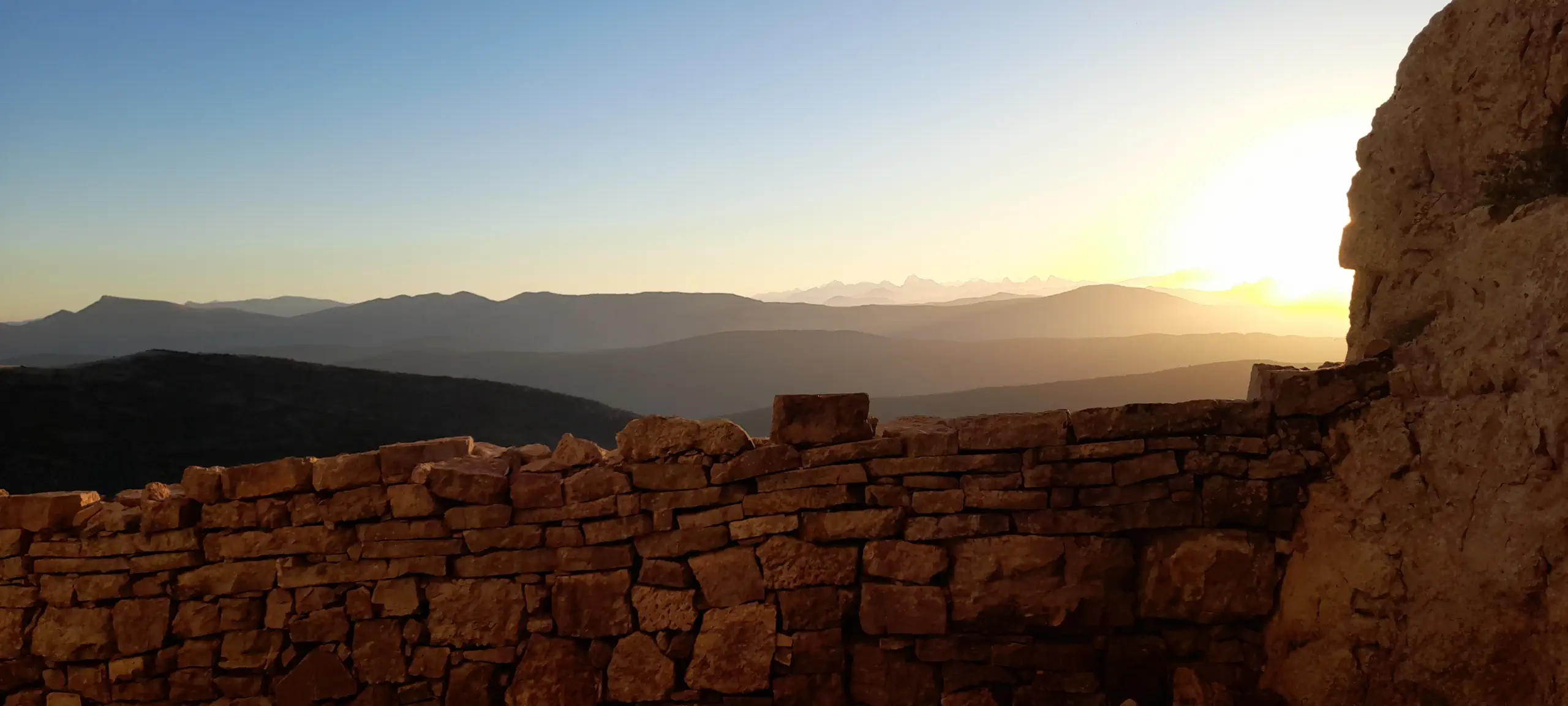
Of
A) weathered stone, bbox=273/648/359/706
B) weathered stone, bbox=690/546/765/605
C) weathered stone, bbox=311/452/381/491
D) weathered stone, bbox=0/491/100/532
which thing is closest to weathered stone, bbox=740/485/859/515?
weathered stone, bbox=690/546/765/605

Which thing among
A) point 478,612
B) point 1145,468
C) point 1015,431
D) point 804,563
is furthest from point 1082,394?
point 478,612

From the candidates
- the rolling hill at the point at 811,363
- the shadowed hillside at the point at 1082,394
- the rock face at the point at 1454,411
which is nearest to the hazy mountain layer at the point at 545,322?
the rolling hill at the point at 811,363

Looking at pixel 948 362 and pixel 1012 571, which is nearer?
pixel 1012 571

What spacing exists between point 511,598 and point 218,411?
1665 centimetres

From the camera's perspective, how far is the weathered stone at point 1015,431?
4.50 metres

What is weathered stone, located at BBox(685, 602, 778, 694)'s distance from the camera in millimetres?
4699

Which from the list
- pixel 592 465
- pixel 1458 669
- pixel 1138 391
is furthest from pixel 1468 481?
pixel 1138 391

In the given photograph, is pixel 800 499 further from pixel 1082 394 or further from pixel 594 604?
pixel 1082 394

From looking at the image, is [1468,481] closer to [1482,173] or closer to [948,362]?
[1482,173]

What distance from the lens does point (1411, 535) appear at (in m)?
4.02

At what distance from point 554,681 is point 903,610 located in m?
1.90

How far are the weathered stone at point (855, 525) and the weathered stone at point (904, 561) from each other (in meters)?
0.06

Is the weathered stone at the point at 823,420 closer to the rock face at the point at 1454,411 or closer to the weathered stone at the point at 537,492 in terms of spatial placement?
the weathered stone at the point at 537,492

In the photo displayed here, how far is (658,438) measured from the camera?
190 inches
